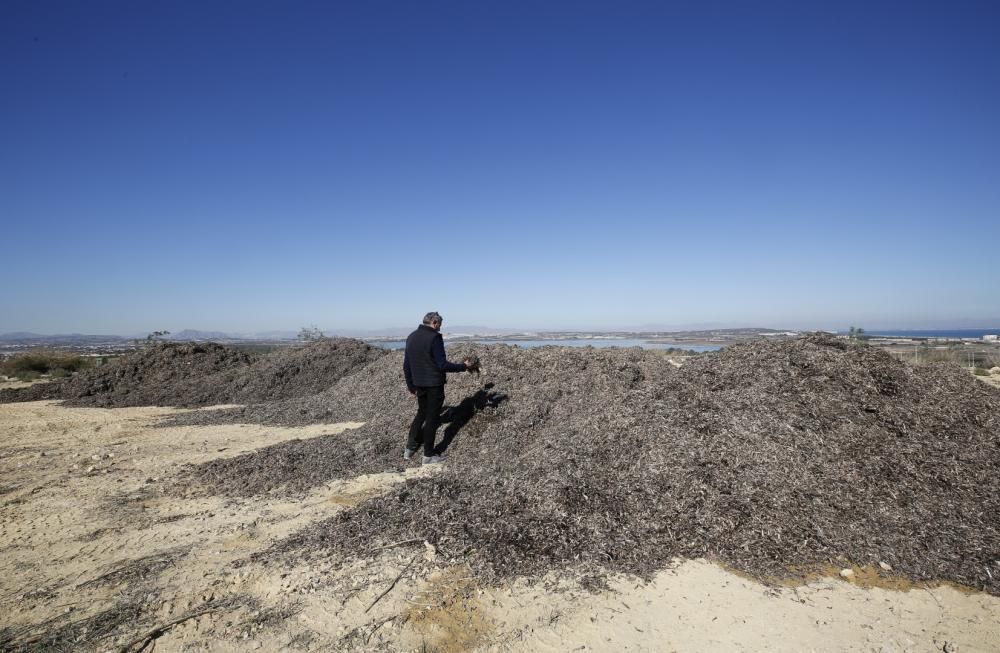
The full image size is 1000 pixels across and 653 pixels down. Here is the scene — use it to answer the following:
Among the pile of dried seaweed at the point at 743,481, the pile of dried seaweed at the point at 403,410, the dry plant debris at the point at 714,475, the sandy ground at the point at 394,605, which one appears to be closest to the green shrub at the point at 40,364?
the pile of dried seaweed at the point at 403,410

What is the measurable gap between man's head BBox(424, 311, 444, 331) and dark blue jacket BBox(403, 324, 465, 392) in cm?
12

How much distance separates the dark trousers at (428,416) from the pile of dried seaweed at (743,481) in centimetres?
44

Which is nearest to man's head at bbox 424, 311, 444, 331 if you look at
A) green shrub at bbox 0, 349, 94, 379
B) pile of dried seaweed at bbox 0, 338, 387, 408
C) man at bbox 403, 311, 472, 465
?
man at bbox 403, 311, 472, 465

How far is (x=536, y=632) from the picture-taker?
10.0ft

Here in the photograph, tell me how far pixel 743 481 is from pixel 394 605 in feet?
10.5

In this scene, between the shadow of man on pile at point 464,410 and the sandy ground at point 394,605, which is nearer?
the sandy ground at point 394,605

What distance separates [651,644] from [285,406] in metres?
10.7

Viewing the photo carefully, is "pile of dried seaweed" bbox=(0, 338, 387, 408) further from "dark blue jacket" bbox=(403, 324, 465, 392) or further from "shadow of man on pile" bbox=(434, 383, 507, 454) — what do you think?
"dark blue jacket" bbox=(403, 324, 465, 392)

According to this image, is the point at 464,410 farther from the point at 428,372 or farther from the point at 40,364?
the point at 40,364

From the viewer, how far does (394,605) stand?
3.32 metres

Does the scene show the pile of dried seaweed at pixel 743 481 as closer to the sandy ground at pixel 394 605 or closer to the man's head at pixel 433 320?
the sandy ground at pixel 394 605

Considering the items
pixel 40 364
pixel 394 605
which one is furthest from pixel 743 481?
pixel 40 364

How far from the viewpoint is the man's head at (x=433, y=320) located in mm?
6508

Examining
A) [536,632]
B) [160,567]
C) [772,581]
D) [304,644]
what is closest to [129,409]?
[160,567]
